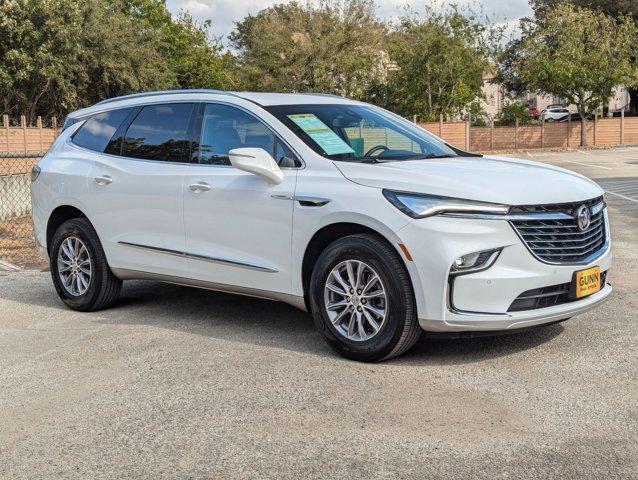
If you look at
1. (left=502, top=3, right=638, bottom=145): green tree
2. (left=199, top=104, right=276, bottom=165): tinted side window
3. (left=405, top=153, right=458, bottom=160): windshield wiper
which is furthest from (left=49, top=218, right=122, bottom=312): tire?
(left=502, top=3, right=638, bottom=145): green tree

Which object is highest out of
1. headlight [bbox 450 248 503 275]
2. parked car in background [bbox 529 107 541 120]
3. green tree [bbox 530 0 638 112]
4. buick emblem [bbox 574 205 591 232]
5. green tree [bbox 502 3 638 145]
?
green tree [bbox 530 0 638 112]

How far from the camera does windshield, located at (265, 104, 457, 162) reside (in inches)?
235

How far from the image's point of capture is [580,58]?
149 ft

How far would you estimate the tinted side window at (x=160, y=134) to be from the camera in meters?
6.73

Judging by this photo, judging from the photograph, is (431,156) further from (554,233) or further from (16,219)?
(16,219)

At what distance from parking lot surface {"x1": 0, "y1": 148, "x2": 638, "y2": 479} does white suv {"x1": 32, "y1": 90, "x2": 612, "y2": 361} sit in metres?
0.36

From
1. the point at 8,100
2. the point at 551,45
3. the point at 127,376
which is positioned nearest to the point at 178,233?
the point at 127,376

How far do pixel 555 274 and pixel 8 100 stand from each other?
42.9m

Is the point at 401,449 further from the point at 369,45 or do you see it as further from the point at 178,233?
the point at 369,45

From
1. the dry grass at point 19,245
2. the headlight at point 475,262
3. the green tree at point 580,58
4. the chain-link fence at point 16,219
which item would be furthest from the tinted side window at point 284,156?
the green tree at point 580,58

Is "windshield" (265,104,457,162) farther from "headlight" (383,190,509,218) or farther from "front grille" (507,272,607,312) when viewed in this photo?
"front grille" (507,272,607,312)

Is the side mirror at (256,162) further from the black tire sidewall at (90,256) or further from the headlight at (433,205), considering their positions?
the black tire sidewall at (90,256)

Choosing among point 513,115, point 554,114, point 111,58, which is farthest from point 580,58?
point 111,58

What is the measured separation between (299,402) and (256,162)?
1.79m
